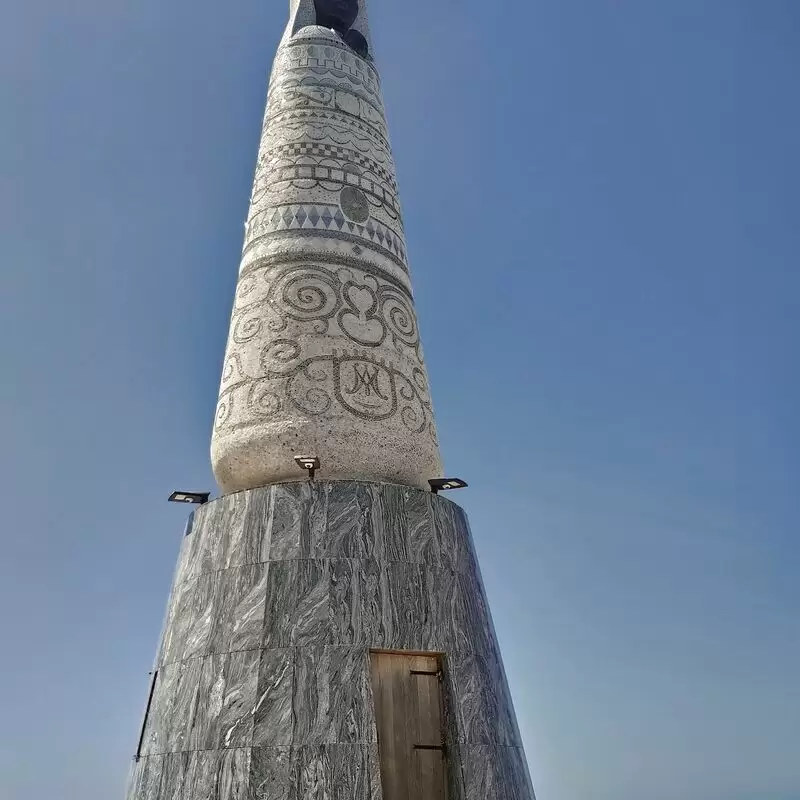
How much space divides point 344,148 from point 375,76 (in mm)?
1774

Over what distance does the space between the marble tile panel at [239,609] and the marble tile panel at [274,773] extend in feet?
2.13

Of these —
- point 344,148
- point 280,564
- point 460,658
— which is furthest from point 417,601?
point 344,148

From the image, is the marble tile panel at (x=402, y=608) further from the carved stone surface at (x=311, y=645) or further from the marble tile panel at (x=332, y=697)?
the marble tile panel at (x=332, y=697)

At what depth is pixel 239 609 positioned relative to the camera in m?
4.80

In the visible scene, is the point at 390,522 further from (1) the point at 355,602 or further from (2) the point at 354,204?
(2) the point at 354,204

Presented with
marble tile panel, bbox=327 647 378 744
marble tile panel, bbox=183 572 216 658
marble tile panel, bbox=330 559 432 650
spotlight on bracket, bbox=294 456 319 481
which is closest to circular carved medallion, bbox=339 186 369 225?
spotlight on bracket, bbox=294 456 319 481

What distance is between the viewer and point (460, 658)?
4945mm

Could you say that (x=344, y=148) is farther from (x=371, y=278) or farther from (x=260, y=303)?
(x=260, y=303)

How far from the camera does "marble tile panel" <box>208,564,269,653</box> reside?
468 centimetres

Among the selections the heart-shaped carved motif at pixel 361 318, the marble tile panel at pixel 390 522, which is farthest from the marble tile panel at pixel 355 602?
the heart-shaped carved motif at pixel 361 318

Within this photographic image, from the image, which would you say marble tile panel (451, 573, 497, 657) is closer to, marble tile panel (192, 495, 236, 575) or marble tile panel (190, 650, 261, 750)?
marble tile panel (190, 650, 261, 750)

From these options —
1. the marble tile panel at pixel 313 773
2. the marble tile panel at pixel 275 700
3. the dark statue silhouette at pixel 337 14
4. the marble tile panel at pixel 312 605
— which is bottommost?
the marble tile panel at pixel 313 773

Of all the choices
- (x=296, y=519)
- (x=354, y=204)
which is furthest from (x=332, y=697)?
(x=354, y=204)

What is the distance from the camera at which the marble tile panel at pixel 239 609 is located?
4680 mm
